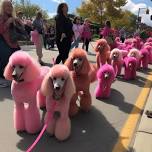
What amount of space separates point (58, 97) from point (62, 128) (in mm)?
470

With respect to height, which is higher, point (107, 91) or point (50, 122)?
point (50, 122)

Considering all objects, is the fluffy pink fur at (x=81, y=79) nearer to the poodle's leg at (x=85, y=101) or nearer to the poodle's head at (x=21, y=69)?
the poodle's leg at (x=85, y=101)

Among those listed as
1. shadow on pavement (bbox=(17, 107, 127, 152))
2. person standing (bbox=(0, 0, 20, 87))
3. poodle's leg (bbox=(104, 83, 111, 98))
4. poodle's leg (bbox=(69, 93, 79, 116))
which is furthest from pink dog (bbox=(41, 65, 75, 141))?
person standing (bbox=(0, 0, 20, 87))

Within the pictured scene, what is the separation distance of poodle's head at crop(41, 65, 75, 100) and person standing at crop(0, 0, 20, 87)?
383 cm

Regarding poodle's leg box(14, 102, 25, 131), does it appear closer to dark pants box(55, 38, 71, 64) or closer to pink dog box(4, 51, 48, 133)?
pink dog box(4, 51, 48, 133)

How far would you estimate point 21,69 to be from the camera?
17.2ft

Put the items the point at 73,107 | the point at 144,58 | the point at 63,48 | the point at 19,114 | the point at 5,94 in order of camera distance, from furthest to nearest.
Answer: the point at 144,58, the point at 63,48, the point at 5,94, the point at 73,107, the point at 19,114

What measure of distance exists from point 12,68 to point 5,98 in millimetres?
2629

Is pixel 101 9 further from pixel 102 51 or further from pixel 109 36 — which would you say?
pixel 102 51

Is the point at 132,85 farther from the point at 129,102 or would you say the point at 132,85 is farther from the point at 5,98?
the point at 5,98

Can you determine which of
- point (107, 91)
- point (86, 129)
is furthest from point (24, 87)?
point (107, 91)

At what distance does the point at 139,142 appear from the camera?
5.46 m

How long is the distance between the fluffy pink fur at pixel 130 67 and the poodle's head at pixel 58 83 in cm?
579

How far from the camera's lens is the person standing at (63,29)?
10.4 m
